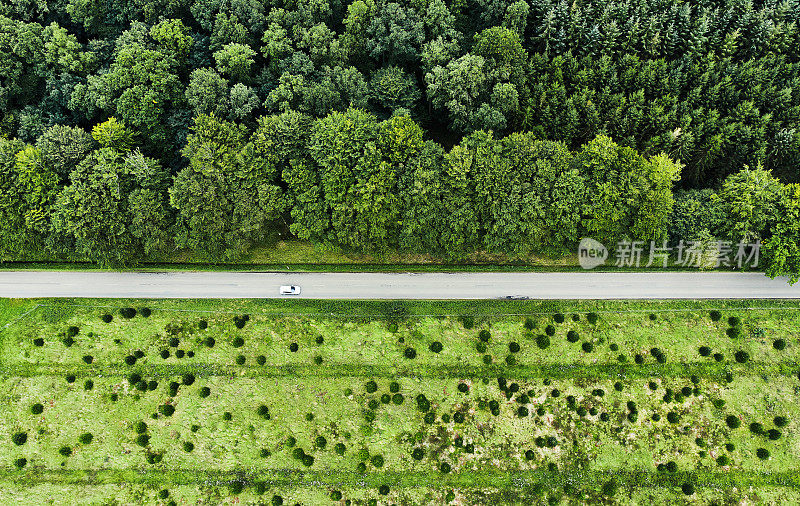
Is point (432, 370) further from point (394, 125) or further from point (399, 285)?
point (394, 125)

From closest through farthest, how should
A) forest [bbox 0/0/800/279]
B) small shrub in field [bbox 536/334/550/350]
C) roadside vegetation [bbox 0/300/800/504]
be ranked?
forest [bbox 0/0/800/279] < roadside vegetation [bbox 0/300/800/504] < small shrub in field [bbox 536/334/550/350]

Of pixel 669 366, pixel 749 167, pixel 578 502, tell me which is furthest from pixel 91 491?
pixel 749 167

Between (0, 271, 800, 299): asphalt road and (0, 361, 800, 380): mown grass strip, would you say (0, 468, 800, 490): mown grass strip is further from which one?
(0, 271, 800, 299): asphalt road

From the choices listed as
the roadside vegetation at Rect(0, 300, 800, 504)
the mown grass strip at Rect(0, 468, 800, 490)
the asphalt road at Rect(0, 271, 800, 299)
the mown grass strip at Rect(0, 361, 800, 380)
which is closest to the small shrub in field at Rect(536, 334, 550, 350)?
the roadside vegetation at Rect(0, 300, 800, 504)

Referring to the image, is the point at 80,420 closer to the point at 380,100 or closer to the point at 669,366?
the point at 380,100

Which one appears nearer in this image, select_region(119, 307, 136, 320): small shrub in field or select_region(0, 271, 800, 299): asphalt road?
select_region(119, 307, 136, 320): small shrub in field

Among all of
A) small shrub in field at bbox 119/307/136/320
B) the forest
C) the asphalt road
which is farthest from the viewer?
the asphalt road

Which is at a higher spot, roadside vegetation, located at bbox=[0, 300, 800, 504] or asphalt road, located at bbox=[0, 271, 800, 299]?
asphalt road, located at bbox=[0, 271, 800, 299]
